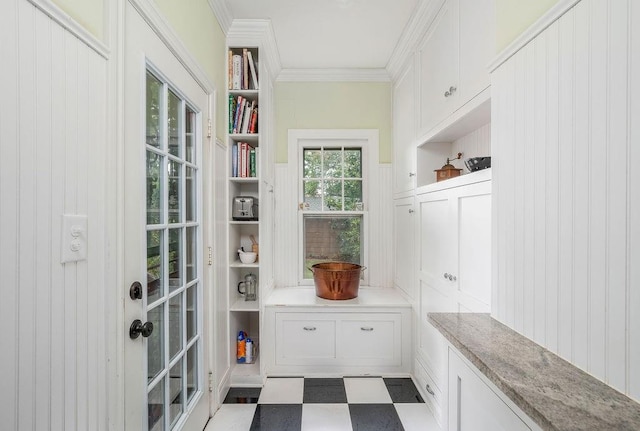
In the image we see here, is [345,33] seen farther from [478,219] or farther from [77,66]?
[77,66]

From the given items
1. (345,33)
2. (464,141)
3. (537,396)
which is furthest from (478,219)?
(345,33)

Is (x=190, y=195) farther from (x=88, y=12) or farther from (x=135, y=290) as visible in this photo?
(x=88, y=12)

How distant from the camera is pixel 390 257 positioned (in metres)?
2.91

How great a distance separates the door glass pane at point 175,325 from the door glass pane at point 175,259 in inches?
2.6

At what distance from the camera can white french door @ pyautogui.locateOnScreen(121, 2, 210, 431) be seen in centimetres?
108

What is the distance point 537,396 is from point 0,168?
1182mm

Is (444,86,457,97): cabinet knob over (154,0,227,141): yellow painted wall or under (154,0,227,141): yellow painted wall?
under

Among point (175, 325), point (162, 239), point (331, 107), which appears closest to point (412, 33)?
point (331, 107)

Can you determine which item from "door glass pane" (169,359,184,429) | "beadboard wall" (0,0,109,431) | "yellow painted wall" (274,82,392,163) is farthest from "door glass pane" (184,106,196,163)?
"yellow painted wall" (274,82,392,163)

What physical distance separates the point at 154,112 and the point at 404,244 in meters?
1.99

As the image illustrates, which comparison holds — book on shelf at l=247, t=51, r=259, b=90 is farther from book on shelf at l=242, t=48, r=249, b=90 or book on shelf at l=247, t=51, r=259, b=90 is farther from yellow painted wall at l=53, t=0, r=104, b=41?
yellow painted wall at l=53, t=0, r=104, b=41

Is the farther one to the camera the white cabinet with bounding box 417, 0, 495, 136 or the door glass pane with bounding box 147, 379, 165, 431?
the white cabinet with bounding box 417, 0, 495, 136

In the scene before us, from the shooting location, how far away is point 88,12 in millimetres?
873

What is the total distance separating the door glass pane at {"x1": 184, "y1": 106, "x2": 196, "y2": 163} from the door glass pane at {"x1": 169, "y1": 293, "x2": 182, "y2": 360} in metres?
0.69
